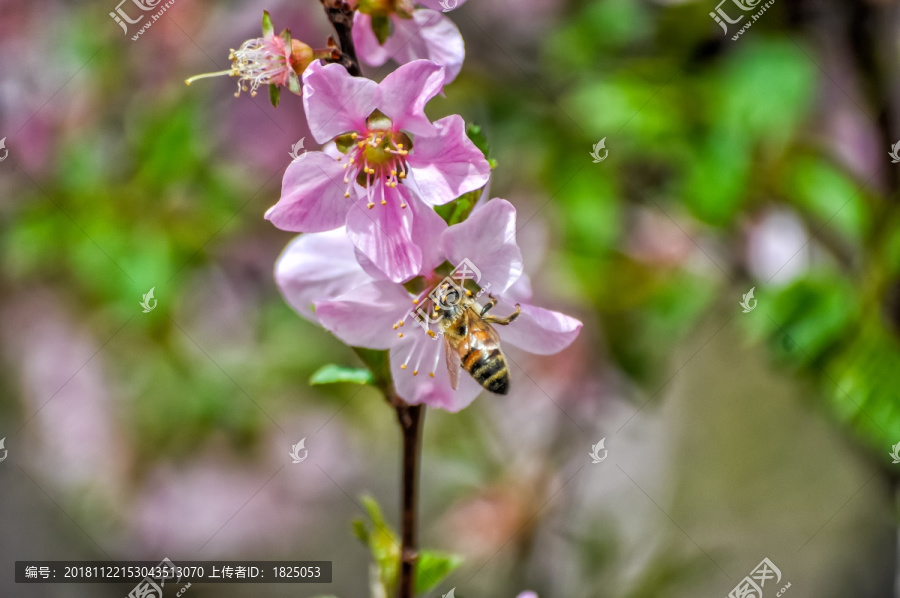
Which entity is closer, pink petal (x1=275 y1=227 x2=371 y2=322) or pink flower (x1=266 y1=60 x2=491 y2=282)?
pink flower (x1=266 y1=60 x2=491 y2=282)

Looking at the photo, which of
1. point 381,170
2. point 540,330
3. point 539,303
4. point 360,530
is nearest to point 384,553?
point 360,530

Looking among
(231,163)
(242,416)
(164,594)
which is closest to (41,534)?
(164,594)

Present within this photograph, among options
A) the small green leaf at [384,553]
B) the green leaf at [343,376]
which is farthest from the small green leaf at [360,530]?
the green leaf at [343,376]

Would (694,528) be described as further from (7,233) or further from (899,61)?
(7,233)

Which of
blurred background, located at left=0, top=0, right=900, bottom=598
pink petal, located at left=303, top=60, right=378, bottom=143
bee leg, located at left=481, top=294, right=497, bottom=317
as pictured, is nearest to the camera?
pink petal, located at left=303, top=60, right=378, bottom=143

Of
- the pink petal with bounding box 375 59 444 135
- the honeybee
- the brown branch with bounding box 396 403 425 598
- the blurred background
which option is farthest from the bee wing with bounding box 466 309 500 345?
the blurred background

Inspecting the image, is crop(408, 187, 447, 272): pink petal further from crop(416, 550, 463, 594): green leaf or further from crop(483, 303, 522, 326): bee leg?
crop(416, 550, 463, 594): green leaf

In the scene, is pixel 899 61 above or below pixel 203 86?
above
